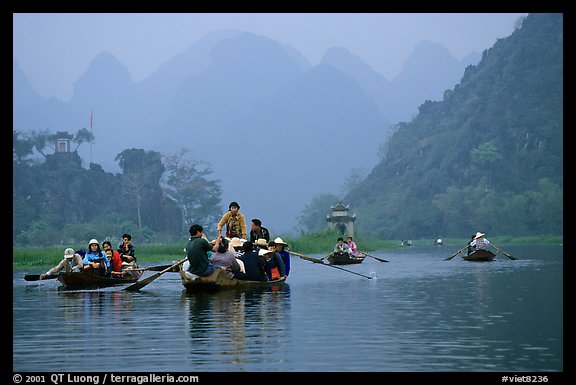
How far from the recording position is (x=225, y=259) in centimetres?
2498

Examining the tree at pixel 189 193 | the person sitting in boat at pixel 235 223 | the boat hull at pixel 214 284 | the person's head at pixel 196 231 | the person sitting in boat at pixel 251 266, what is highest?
the tree at pixel 189 193

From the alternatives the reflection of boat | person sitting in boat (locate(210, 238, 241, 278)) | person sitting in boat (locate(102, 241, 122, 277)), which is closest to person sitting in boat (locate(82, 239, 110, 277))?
person sitting in boat (locate(102, 241, 122, 277))

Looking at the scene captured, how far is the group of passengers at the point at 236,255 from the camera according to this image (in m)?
24.1

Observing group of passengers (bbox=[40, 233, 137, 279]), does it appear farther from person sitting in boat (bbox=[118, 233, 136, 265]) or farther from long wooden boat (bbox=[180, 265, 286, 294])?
long wooden boat (bbox=[180, 265, 286, 294])

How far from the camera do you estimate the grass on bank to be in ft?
157

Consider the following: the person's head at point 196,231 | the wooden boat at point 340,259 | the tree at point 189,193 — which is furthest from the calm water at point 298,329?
the tree at point 189,193

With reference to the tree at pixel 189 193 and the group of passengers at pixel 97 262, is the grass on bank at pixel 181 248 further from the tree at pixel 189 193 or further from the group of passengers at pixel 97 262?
the group of passengers at pixel 97 262

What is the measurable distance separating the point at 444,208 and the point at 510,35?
4359 cm

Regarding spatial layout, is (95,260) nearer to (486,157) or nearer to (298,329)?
(298,329)

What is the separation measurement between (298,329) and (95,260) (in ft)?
35.9

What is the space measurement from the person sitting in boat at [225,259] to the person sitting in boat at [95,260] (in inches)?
150

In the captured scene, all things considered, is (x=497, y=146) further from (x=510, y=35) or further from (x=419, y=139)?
(x=510, y=35)

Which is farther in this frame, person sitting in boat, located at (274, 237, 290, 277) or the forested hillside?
the forested hillside

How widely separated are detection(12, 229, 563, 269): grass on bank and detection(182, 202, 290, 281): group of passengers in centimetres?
2062
